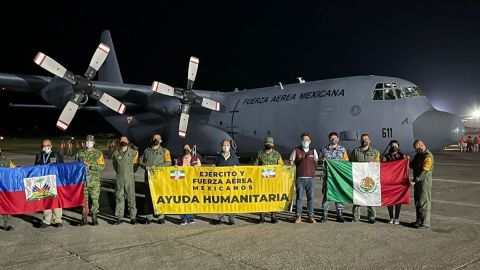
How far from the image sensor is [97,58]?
1552cm

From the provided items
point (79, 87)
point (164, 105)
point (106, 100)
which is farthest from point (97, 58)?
point (164, 105)

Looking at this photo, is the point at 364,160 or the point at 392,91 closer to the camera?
the point at 364,160

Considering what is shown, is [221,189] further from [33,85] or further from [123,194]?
[33,85]

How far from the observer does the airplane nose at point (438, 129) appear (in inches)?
515

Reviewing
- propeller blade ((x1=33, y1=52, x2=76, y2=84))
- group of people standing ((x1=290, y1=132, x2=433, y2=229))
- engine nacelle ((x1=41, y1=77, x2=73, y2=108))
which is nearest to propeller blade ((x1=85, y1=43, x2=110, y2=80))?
propeller blade ((x1=33, y1=52, x2=76, y2=84))

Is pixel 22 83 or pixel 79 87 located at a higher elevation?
pixel 22 83

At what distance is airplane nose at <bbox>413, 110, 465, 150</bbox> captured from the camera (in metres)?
13.1

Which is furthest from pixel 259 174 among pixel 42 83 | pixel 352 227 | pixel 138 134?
pixel 138 134

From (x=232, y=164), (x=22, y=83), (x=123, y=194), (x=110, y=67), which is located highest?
(x=110, y=67)

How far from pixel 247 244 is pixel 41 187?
4.50 meters

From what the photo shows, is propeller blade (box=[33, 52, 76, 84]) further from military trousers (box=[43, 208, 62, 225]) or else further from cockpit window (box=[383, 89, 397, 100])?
cockpit window (box=[383, 89, 397, 100])

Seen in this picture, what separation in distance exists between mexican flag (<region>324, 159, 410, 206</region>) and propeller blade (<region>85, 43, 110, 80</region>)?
1035cm

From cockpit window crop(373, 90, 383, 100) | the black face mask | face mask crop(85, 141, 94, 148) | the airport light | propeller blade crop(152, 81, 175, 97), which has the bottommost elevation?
face mask crop(85, 141, 94, 148)

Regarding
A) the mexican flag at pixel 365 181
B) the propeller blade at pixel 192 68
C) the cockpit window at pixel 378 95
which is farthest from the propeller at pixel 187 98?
the mexican flag at pixel 365 181
